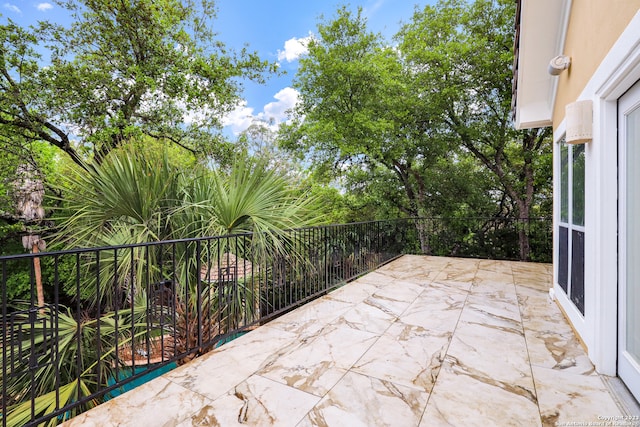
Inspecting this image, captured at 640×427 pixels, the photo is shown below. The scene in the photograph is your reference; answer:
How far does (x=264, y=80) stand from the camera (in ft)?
26.0

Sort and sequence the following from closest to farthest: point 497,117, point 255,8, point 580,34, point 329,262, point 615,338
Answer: point 615,338, point 580,34, point 329,262, point 497,117, point 255,8

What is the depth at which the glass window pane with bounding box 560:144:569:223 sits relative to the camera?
10.2 ft

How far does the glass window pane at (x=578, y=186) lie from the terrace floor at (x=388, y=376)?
1.00 m

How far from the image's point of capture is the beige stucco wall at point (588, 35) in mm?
1765

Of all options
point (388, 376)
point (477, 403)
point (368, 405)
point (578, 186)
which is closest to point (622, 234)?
point (578, 186)

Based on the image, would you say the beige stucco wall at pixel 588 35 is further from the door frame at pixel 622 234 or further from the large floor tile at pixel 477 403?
the large floor tile at pixel 477 403

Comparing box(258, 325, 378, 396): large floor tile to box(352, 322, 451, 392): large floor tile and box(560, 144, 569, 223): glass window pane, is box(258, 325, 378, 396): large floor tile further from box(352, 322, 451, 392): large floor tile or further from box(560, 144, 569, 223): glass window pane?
box(560, 144, 569, 223): glass window pane

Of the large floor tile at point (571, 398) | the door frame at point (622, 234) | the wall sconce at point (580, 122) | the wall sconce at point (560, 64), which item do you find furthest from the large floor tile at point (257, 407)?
the wall sconce at point (560, 64)

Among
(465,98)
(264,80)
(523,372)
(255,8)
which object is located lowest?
(523,372)

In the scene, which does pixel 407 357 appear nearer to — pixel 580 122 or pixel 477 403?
pixel 477 403

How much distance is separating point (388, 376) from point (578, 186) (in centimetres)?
234

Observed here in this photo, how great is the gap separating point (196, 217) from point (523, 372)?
2.88 metres

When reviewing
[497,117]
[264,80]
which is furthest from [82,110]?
[497,117]

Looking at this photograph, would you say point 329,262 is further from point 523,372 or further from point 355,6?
point 355,6
